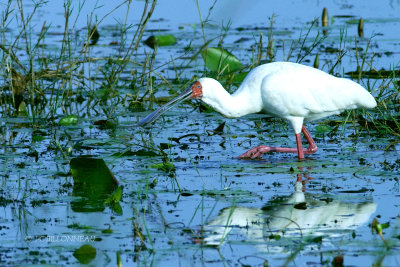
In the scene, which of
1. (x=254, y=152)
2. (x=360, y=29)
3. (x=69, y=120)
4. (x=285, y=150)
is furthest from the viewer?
(x=360, y=29)

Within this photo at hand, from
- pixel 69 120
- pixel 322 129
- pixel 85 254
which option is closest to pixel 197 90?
pixel 322 129

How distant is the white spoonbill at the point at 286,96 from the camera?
8594 mm

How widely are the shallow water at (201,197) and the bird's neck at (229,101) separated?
52 cm

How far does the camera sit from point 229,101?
8648 mm

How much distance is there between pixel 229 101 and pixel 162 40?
264 inches

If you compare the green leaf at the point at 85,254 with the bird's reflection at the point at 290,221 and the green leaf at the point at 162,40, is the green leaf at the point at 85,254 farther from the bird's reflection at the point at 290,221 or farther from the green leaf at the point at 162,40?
the green leaf at the point at 162,40

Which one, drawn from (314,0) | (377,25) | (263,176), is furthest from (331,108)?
(314,0)

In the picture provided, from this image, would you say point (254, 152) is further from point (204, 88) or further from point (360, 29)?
point (360, 29)

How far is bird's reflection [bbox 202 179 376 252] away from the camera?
5848 mm

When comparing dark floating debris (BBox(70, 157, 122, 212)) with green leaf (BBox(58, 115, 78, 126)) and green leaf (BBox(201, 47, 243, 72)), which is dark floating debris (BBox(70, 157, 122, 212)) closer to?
green leaf (BBox(58, 115, 78, 126))

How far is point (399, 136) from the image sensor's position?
8.99m

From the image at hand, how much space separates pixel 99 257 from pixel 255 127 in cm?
487

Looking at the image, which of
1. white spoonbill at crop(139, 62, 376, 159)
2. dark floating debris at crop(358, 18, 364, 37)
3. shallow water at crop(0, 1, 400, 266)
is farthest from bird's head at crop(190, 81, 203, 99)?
dark floating debris at crop(358, 18, 364, 37)

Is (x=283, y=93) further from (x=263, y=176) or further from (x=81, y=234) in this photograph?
(x=81, y=234)
